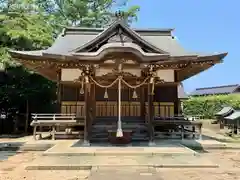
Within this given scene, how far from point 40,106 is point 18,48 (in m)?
4.23

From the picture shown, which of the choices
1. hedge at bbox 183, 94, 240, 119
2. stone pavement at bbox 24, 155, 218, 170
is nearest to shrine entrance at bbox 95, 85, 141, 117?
stone pavement at bbox 24, 155, 218, 170

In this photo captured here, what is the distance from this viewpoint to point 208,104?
95.7 feet

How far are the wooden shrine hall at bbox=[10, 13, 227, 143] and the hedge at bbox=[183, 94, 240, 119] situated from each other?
49.4 ft

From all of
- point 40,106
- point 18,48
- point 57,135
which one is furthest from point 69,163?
point 40,106

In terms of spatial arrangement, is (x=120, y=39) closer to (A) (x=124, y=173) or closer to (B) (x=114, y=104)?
(B) (x=114, y=104)

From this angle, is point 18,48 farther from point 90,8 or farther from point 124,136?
point 90,8

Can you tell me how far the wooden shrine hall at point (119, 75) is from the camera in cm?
999

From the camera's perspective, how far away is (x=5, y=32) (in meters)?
14.7

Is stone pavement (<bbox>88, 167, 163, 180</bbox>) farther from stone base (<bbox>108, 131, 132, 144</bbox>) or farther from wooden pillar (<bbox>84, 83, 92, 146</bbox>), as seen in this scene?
wooden pillar (<bbox>84, 83, 92, 146</bbox>)

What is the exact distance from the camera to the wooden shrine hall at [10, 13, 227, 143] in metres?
9.99

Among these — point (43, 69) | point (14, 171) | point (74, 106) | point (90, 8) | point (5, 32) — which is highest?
point (90, 8)

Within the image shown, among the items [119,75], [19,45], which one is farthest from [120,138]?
[19,45]

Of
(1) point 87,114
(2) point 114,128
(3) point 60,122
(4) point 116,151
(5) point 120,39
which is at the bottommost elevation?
(4) point 116,151

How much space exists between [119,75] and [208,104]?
21.2 m
